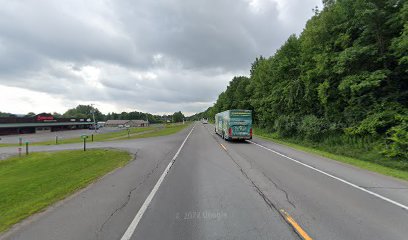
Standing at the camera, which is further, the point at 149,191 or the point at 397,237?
the point at 149,191

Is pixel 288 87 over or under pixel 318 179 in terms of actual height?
over

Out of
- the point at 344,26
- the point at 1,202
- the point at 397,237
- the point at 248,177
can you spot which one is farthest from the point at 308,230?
the point at 344,26

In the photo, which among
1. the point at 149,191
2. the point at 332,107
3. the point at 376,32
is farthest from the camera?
the point at 332,107

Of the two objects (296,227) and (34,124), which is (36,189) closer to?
(296,227)

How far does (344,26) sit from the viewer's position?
20.7 m

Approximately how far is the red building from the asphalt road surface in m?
74.7

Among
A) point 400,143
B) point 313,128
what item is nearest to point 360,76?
point 400,143

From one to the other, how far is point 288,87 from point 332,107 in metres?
7.39

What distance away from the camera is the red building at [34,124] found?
6704 centimetres

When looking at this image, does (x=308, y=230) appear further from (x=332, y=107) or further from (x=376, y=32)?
(x=332, y=107)

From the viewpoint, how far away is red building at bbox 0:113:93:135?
67037mm

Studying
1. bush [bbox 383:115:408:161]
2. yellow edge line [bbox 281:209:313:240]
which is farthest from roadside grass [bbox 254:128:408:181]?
yellow edge line [bbox 281:209:313:240]

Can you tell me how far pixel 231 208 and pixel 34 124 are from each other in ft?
289

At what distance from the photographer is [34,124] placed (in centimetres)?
7681
